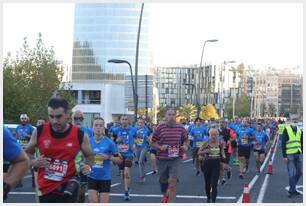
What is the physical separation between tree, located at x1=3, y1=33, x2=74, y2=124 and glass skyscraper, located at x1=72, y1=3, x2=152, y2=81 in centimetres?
7424

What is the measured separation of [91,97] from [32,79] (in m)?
52.4

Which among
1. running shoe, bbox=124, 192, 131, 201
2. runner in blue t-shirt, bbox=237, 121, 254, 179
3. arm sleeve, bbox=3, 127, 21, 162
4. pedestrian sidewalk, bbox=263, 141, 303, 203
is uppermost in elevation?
arm sleeve, bbox=3, 127, 21, 162

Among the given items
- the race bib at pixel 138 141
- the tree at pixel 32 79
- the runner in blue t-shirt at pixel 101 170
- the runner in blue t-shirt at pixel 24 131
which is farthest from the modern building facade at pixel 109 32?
the runner in blue t-shirt at pixel 101 170

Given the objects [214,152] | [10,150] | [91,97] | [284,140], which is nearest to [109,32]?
[91,97]

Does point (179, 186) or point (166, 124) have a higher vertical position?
point (166, 124)

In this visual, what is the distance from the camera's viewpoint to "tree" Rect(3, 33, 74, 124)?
4272 cm

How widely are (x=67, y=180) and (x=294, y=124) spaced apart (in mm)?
9625

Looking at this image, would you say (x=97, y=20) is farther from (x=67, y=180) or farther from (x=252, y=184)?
(x=67, y=180)

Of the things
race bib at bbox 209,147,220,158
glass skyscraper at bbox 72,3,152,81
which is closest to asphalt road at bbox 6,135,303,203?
race bib at bbox 209,147,220,158

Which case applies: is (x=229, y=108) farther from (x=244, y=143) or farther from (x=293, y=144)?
(x=293, y=144)

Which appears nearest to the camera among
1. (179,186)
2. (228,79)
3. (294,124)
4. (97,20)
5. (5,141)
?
(5,141)

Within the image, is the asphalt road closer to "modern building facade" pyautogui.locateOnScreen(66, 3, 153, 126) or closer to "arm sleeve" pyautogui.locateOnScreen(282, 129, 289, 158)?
"arm sleeve" pyautogui.locateOnScreen(282, 129, 289, 158)

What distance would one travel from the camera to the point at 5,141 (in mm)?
4211

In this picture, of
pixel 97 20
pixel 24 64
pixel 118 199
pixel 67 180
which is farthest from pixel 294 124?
pixel 97 20
